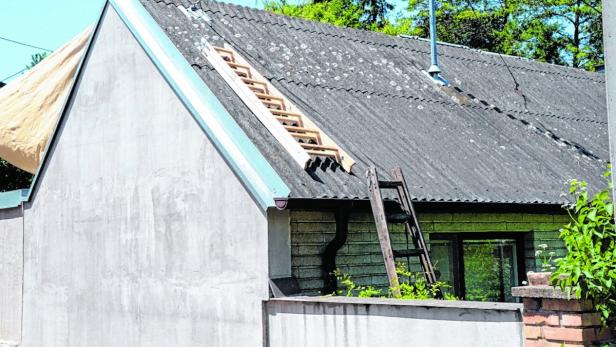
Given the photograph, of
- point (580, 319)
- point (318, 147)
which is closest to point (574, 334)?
point (580, 319)

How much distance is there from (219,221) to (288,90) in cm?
265

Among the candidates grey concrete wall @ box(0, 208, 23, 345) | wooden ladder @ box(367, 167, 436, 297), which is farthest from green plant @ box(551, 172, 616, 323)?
grey concrete wall @ box(0, 208, 23, 345)

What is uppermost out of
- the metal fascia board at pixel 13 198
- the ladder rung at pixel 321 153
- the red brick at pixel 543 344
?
the ladder rung at pixel 321 153

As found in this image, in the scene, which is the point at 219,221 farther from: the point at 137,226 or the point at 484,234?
the point at 484,234

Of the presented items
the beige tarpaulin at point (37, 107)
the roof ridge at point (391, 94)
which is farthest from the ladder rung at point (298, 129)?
the beige tarpaulin at point (37, 107)

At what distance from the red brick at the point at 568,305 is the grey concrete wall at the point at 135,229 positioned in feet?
13.2

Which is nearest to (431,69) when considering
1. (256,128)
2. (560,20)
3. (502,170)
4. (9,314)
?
(502,170)

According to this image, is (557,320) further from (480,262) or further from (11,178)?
(11,178)

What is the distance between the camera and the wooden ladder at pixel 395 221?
938 cm

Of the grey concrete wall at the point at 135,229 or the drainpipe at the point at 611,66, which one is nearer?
the drainpipe at the point at 611,66

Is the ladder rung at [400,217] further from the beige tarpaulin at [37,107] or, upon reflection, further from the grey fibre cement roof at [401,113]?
the beige tarpaulin at [37,107]

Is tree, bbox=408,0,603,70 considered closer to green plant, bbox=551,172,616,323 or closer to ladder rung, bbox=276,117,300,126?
ladder rung, bbox=276,117,300,126

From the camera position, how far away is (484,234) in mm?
12422

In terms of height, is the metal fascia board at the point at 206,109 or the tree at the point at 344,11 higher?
the tree at the point at 344,11
